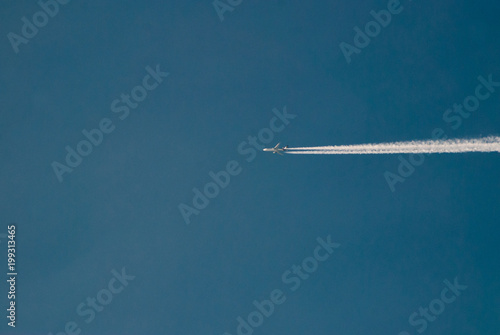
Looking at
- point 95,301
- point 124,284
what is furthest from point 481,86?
point 95,301

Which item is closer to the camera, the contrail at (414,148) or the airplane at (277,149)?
the contrail at (414,148)

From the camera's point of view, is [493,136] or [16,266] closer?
[493,136]

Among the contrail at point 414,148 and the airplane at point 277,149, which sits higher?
the airplane at point 277,149

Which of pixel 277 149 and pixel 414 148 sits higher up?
pixel 277 149

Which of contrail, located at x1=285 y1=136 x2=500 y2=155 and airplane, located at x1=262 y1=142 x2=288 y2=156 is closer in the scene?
contrail, located at x1=285 y1=136 x2=500 y2=155

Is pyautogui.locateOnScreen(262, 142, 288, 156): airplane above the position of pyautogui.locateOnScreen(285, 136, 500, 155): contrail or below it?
above

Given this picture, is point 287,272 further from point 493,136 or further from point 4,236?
point 4,236

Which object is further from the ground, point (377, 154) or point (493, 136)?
point (377, 154)

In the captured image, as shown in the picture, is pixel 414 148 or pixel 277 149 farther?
pixel 277 149
